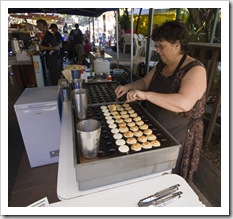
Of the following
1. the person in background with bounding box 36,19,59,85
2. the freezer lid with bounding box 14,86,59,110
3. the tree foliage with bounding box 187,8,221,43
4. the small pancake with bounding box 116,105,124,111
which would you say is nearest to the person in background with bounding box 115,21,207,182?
the small pancake with bounding box 116,105,124,111

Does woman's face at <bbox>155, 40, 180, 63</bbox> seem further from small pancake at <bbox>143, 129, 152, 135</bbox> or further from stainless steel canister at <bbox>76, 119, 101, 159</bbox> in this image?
stainless steel canister at <bbox>76, 119, 101, 159</bbox>

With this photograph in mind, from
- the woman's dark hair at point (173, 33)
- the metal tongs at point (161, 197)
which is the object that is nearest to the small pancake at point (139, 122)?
the metal tongs at point (161, 197)

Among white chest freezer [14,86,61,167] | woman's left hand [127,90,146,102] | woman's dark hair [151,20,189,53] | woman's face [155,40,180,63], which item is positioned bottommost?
white chest freezer [14,86,61,167]

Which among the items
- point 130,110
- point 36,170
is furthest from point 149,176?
point 36,170

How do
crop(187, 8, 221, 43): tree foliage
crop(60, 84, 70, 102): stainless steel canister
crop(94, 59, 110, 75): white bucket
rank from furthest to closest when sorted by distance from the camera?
crop(94, 59, 110, 75): white bucket
crop(187, 8, 221, 43): tree foliage
crop(60, 84, 70, 102): stainless steel canister

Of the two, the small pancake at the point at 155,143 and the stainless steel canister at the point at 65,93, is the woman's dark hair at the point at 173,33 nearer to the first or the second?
the small pancake at the point at 155,143

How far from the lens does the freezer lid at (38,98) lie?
183 cm

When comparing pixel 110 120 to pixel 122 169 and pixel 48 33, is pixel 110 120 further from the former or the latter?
pixel 48 33

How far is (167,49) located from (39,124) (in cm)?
154

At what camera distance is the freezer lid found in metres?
1.83

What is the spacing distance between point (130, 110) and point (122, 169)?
0.62 m

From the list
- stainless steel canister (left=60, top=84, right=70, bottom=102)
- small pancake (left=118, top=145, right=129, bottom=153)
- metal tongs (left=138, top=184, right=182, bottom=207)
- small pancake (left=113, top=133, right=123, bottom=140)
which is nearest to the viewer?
metal tongs (left=138, top=184, right=182, bottom=207)

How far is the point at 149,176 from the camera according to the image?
0.85 metres

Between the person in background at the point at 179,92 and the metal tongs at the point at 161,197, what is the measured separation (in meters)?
0.46
